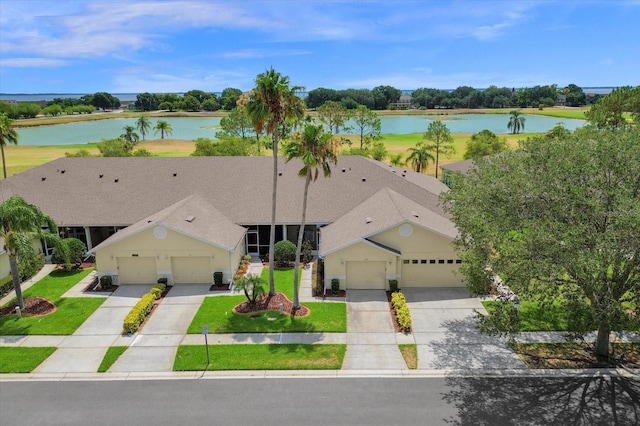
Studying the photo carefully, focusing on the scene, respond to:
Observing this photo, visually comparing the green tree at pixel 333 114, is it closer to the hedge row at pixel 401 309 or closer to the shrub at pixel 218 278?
the shrub at pixel 218 278

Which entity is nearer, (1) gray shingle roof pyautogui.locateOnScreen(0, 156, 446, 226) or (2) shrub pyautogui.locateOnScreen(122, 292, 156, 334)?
(2) shrub pyautogui.locateOnScreen(122, 292, 156, 334)

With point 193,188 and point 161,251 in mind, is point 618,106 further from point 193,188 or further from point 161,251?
point 161,251

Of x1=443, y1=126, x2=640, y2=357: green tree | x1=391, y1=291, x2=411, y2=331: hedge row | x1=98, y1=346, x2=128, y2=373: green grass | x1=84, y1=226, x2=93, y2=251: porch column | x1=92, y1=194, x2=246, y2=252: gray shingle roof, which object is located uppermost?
x1=443, y1=126, x2=640, y2=357: green tree

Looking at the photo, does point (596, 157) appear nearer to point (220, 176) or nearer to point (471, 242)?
point (471, 242)

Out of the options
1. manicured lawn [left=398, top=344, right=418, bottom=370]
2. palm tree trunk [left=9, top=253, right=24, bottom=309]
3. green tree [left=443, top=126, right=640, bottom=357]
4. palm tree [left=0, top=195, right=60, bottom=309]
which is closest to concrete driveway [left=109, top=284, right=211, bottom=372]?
palm tree [left=0, top=195, right=60, bottom=309]

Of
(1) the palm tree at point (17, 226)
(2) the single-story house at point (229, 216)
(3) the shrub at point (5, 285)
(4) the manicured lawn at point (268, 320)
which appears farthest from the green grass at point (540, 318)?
(3) the shrub at point (5, 285)

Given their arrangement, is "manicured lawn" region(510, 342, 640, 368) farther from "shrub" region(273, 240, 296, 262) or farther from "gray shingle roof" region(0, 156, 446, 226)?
"shrub" region(273, 240, 296, 262)

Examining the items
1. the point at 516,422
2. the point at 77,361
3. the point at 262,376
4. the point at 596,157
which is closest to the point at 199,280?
the point at 77,361
